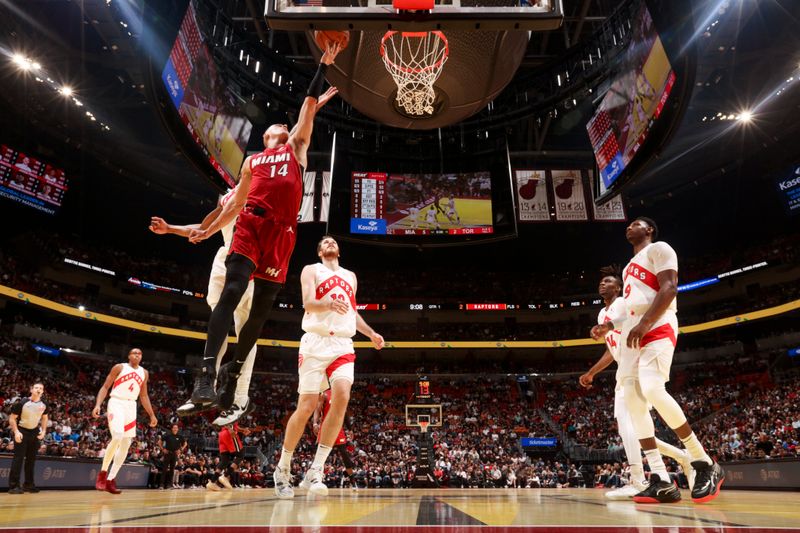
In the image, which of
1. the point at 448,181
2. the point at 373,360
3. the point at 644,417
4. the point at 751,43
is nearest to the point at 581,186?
the point at 448,181

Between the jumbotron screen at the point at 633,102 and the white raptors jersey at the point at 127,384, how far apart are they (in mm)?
9051

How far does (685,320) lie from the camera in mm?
25359

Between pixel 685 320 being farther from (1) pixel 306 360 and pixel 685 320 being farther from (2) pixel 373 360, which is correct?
(1) pixel 306 360

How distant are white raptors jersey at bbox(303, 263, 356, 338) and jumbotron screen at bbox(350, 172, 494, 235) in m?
9.16

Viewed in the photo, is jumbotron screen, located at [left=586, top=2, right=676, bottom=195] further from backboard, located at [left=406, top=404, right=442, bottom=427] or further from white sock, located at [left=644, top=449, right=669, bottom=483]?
backboard, located at [left=406, top=404, right=442, bottom=427]

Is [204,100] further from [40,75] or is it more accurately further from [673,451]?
[40,75]

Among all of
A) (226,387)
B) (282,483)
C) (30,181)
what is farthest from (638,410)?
(30,181)

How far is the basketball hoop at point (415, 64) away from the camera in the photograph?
7.10 meters

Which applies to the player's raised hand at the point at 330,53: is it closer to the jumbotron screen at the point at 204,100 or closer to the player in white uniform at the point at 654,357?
the player in white uniform at the point at 654,357

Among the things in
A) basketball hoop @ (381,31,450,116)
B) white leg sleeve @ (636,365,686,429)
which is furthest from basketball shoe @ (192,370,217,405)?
basketball hoop @ (381,31,450,116)

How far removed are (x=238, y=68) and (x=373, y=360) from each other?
19526 mm

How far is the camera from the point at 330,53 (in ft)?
12.1

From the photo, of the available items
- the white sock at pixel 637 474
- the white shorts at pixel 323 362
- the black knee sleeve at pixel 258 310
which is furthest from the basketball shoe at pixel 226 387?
the white sock at pixel 637 474

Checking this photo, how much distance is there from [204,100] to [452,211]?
23.8 feet
